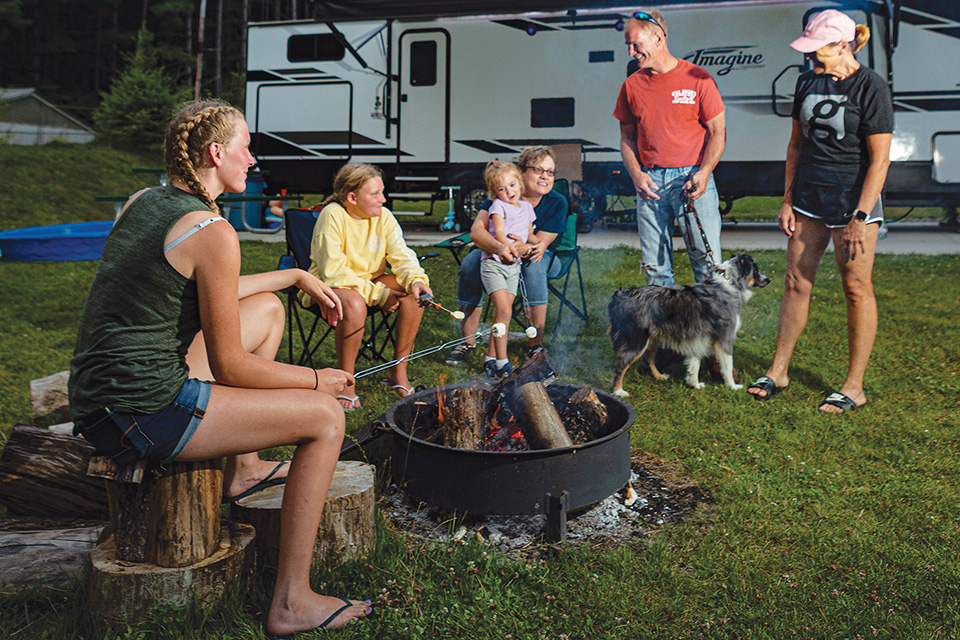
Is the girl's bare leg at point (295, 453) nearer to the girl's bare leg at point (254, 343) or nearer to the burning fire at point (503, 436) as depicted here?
the girl's bare leg at point (254, 343)

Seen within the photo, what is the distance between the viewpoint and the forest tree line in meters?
32.8

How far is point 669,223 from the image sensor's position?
4.28 metres

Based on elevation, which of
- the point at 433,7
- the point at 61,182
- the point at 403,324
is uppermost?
the point at 433,7

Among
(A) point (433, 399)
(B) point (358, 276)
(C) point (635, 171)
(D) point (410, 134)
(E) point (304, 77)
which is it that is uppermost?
(E) point (304, 77)

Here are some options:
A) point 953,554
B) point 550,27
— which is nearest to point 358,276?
point 953,554

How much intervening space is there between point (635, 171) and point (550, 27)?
615 centimetres

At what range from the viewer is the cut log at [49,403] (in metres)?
3.40

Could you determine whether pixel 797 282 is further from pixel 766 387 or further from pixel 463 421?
pixel 463 421

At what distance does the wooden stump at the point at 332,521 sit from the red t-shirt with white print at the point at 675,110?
266 cm

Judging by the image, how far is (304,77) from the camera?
1077 cm

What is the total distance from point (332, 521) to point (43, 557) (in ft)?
2.87

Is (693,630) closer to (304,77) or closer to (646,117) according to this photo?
(646,117)

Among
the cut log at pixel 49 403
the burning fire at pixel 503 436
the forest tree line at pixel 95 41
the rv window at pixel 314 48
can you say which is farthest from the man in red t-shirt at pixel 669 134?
the forest tree line at pixel 95 41

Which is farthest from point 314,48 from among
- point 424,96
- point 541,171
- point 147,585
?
point 147,585
